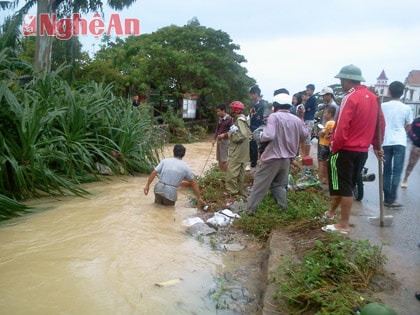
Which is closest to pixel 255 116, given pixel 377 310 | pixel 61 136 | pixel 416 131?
pixel 61 136

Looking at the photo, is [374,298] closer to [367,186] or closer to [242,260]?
[242,260]

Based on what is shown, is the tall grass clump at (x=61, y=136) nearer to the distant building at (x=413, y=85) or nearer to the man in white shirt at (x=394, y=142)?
the man in white shirt at (x=394, y=142)

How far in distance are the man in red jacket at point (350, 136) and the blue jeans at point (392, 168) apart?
64.4 inches

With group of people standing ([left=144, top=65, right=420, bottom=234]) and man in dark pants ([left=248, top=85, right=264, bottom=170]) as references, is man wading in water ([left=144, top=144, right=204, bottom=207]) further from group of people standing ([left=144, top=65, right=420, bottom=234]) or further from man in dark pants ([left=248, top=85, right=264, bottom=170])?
man in dark pants ([left=248, top=85, right=264, bottom=170])

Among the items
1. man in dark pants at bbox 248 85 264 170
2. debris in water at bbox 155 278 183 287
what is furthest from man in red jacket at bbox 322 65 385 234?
man in dark pants at bbox 248 85 264 170

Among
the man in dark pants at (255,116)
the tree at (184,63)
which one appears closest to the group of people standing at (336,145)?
the man in dark pants at (255,116)

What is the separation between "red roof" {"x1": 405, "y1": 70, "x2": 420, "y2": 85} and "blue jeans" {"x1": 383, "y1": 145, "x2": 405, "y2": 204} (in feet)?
144

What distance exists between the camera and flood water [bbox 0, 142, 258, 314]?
3.29 meters

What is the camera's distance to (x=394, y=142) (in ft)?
18.4

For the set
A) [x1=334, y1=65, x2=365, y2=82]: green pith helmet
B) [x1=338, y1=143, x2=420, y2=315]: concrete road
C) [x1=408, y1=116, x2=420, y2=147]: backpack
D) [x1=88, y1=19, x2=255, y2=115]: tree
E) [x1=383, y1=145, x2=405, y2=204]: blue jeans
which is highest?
[x1=88, y1=19, x2=255, y2=115]: tree

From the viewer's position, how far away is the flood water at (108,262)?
3.29 metres

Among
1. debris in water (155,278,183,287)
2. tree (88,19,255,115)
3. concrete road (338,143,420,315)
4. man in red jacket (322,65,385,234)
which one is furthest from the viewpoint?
tree (88,19,255,115)

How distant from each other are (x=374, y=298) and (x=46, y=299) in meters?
2.55

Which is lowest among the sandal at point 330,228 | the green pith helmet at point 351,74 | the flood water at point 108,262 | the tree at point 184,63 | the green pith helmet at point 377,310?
the flood water at point 108,262
